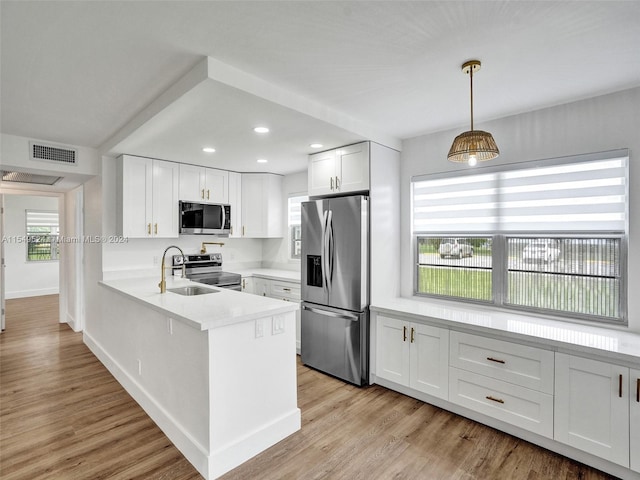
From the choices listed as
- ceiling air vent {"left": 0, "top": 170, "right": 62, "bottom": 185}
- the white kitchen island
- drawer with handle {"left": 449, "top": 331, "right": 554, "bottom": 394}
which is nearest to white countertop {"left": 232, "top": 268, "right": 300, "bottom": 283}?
A: the white kitchen island

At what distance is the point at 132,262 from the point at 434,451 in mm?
3629

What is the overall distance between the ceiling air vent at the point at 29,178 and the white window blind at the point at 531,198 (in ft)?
14.5

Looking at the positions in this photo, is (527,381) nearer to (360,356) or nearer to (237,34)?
(360,356)

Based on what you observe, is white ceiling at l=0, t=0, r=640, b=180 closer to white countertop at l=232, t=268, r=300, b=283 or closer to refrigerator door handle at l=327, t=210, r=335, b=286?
refrigerator door handle at l=327, t=210, r=335, b=286

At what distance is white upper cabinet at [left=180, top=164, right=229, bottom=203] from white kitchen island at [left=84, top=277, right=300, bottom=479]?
167 cm

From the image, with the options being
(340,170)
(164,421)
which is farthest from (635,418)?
(164,421)

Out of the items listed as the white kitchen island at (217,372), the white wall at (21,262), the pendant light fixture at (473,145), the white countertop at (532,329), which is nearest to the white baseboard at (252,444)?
the white kitchen island at (217,372)

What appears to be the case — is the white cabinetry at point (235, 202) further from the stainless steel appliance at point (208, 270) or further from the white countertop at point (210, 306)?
the white countertop at point (210, 306)

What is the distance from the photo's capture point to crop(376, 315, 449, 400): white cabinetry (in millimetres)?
2748

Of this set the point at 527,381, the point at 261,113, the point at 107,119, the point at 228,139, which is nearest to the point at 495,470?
the point at 527,381

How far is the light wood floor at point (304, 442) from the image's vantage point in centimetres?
206

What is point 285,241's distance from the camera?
197 inches

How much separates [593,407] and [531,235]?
4.19 feet

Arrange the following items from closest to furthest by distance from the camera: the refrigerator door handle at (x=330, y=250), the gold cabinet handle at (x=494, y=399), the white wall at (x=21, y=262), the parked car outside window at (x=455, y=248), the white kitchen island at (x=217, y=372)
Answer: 1. the white kitchen island at (x=217, y=372)
2. the gold cabinet handle at (x=494, y=399)
3. the parked car outside window at (x=455, y=248)
4. the refrigerator door handle at (x=330, y=250)
5. the white wall at (x=21, y=262)
